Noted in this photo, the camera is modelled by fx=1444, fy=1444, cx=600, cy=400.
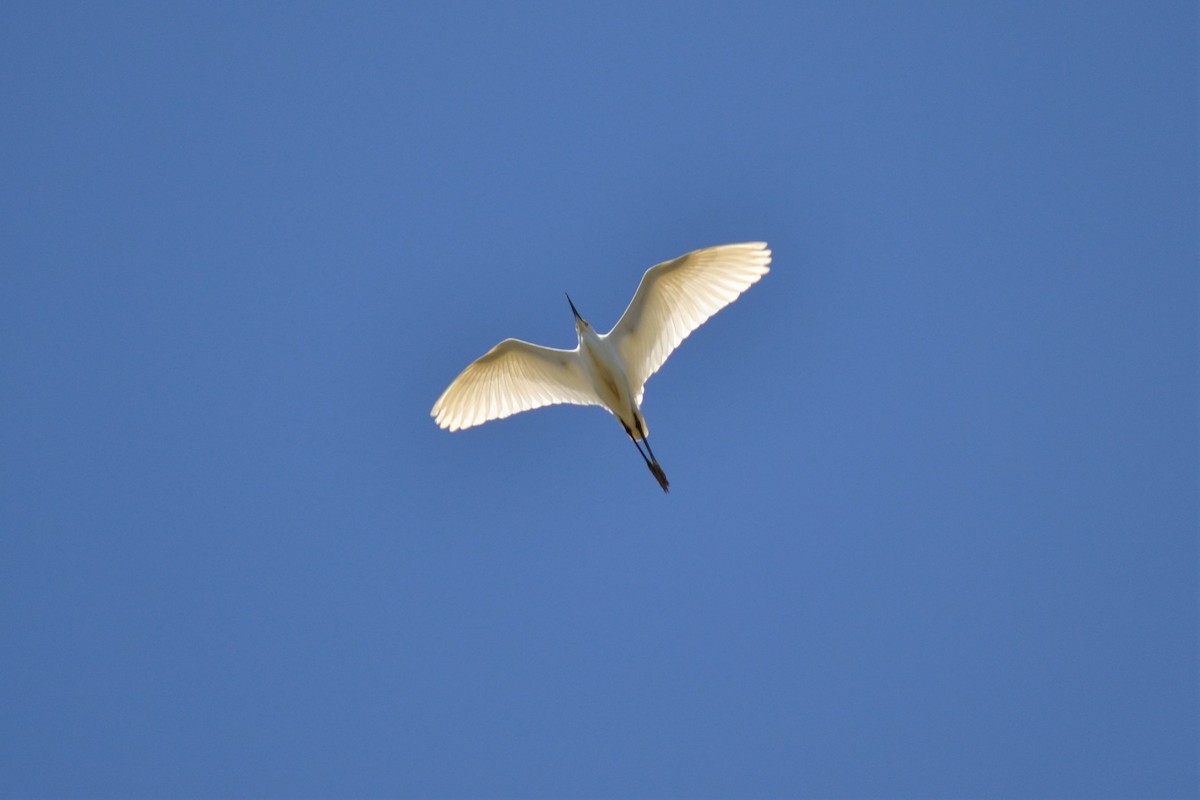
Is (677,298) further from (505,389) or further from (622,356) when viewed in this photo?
(505,389)

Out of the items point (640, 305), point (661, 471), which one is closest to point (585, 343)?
point (640, 305)

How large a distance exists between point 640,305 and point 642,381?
0.76 metres

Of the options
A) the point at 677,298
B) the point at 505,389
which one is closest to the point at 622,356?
the point at 677,298

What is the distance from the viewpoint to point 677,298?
42.7ft

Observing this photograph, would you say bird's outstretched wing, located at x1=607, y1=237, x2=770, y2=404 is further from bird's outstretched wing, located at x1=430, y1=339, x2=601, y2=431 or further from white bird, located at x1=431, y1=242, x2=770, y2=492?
bird's outstretched wing, located at x1=430, y1=339, x2=601, y2=431

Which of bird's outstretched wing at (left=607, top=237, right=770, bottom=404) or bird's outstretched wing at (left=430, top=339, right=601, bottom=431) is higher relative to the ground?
bird's outstretched wing at (left=430, top=339, right=601, bottom=431)

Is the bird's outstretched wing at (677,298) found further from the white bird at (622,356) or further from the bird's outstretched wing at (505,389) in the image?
the bird's outstretched wing at (505,389)

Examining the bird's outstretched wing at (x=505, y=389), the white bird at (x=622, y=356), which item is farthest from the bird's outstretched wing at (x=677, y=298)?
the bird's outstretched wing at (x=505, y=389)

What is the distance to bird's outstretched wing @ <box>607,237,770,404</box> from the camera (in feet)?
41.7

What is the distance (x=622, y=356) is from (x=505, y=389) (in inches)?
51.6

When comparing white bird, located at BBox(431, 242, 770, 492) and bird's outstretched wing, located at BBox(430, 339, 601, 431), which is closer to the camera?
white bird, located at BBox(431, 242, 770, 492)

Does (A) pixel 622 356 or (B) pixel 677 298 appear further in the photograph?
(A) pixel 622 356

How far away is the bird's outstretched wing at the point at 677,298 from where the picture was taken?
12.7 meters

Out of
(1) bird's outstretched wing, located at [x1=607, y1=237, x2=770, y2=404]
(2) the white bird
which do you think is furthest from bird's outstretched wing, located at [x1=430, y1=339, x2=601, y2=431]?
(1) bird's outstretched wing, located at [x1=607, y1=237, x2=770, y2=404]
